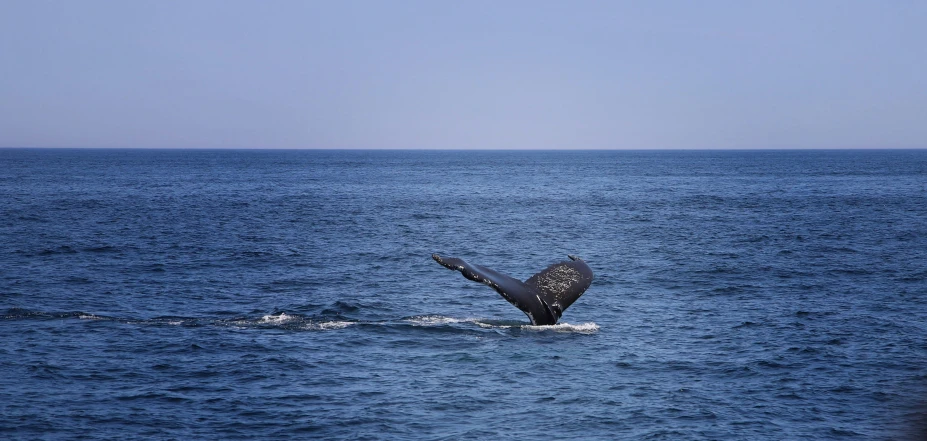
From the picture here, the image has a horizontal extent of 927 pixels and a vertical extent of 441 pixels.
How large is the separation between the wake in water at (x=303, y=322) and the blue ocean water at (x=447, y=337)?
14 cm

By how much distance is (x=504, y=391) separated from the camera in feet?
79.4

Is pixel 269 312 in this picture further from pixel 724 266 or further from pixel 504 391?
pixel 724 266

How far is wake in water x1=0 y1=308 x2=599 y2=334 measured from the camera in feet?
104

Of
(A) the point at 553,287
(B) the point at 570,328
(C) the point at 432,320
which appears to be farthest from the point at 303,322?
(A) the point at 553,287

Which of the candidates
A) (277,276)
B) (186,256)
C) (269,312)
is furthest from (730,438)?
(186,256)

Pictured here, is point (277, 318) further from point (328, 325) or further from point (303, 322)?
point (328, 325)

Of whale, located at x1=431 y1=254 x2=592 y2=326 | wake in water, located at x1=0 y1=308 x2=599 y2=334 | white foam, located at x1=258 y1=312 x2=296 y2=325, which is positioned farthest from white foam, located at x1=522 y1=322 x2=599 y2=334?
white foam, located at x1=258 y1=312 x2=296 y2=325

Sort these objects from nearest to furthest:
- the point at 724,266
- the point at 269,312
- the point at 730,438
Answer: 1. the point at 730,438
2. the point at 269,312
3. the point at 724,266

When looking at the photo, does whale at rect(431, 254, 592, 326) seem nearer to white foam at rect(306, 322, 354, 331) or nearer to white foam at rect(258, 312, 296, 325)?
white foam at rect(306, 322, 354, 331)

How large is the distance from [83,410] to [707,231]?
187 feet

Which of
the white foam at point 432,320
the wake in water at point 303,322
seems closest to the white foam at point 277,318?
the wake in water at point 303,322

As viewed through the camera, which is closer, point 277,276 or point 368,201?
point 277,276

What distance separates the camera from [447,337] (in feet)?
99.9

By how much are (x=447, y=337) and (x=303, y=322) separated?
578cm
